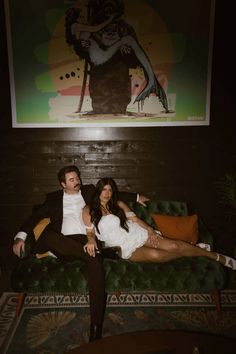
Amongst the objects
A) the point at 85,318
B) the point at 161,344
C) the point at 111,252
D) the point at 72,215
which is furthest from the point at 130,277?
the point at 161,344

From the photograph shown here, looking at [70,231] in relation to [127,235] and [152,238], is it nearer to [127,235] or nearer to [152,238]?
[127,235]

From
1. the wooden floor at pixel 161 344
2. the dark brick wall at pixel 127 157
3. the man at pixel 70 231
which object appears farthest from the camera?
the dark brick wall at pixel 127 157

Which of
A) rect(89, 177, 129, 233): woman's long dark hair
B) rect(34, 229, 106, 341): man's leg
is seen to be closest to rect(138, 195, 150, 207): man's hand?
rect(89, 177, 129, 233): woman's long dark hair

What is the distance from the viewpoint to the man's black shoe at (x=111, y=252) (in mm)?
2938

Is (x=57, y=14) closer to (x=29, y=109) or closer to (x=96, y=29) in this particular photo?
(x=96, y=29)

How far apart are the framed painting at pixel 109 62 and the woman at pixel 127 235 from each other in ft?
3.32

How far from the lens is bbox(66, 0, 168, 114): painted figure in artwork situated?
336 cm

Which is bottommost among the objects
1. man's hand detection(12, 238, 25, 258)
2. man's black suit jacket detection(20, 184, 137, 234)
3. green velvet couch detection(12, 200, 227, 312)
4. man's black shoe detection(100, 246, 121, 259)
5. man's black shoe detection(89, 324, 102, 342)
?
man's black shoe detection(89, 324, 102, 342)

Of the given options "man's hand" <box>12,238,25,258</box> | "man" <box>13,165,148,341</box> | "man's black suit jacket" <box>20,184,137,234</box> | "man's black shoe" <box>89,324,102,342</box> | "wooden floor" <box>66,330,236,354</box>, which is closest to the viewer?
"wooden floor" <box>66,330,236,354</box>

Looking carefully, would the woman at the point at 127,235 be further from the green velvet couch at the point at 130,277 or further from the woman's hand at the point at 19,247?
the woman's hand at the point at 19,247

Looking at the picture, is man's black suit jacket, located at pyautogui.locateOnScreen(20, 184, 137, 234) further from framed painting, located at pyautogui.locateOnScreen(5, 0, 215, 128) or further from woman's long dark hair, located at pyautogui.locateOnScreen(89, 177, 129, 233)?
framed painting, located at pyautogui.locateOnScreen(5, 0, 215, 128)

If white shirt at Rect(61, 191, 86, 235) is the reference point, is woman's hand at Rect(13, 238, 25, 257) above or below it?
below

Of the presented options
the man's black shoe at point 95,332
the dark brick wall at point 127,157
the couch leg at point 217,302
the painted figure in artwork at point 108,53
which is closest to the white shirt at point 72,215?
the dark brick wall at point 127,157

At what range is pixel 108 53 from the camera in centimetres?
346
